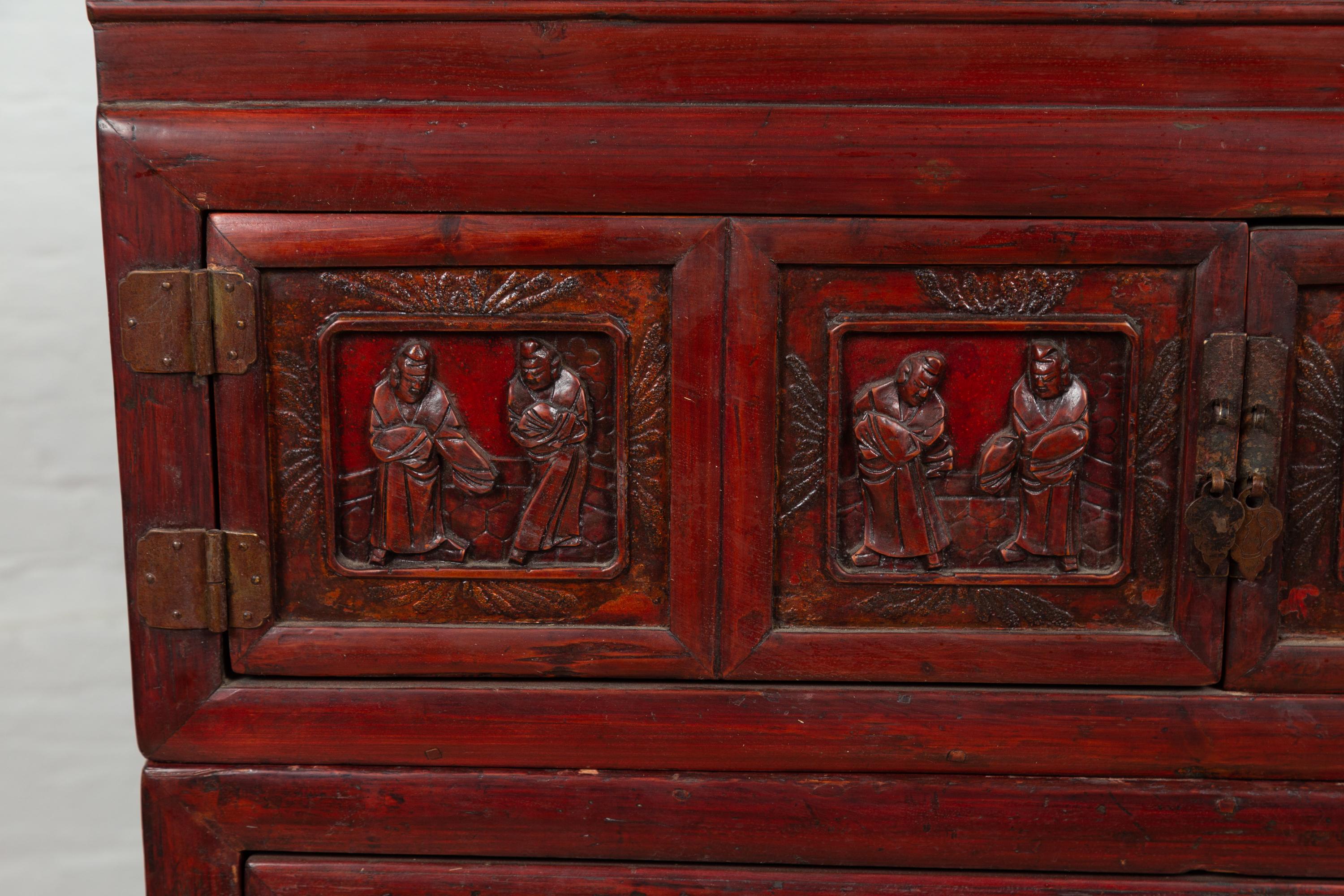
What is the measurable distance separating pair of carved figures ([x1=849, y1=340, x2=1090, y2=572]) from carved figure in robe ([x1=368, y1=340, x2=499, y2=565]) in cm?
51

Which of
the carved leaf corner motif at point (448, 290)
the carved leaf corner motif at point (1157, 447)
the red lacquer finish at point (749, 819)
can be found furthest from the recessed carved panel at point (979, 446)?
the carved leaf corner motif at point (448, 290)

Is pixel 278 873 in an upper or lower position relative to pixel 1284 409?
lower

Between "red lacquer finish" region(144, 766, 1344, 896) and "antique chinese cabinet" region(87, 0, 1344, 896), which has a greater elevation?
"antique chinese cabinet" region(87, 0, 1344, 896)

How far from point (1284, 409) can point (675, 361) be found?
0.79 meters

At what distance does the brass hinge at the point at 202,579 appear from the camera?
1367 mm

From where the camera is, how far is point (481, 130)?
1.30 meters

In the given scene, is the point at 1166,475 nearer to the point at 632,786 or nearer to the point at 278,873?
the point at 632,786

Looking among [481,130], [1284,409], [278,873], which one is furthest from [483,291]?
[1284,409]

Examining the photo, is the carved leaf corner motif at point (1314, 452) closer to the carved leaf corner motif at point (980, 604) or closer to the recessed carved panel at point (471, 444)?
the carved leaf corner motif at point (980, 604)

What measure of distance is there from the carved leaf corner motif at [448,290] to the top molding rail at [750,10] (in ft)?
1.03

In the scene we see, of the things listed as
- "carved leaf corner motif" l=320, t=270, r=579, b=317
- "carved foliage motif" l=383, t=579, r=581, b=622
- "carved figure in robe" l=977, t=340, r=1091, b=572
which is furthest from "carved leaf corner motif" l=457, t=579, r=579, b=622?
"carved figure in robe" l=977, t=340, r=1091, b=572

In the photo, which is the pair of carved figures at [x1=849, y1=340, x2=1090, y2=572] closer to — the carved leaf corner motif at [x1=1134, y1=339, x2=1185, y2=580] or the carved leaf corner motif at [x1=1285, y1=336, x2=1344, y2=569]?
the carved leaf corner motif at [x1=1134, y1=339, x2=1185, y2=580]

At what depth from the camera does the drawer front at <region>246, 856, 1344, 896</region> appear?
4.66 feet

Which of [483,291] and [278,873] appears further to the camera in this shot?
[278,873]
